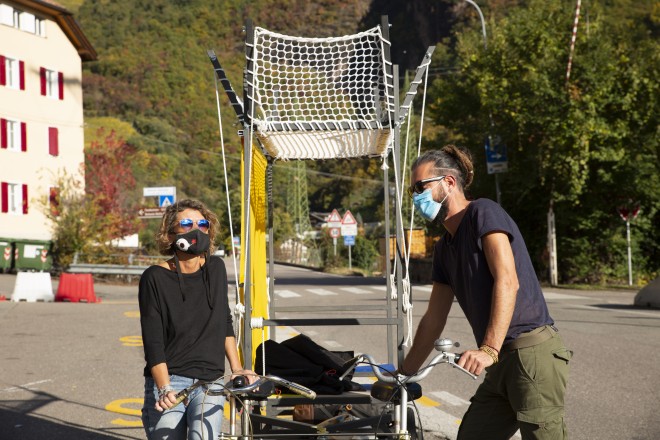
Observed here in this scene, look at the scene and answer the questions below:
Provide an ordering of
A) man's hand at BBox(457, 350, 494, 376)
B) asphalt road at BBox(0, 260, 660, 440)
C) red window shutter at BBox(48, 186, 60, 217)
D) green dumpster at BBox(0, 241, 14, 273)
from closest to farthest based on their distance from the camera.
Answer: man's hand at BBox(457, 350, 494, 376) < asphalt road at BBox(0, 260, 660, 440) < red window shutter at BBox(48, 186, 60, 217) < green dumpster at BBox(0, 241, 14, 273)

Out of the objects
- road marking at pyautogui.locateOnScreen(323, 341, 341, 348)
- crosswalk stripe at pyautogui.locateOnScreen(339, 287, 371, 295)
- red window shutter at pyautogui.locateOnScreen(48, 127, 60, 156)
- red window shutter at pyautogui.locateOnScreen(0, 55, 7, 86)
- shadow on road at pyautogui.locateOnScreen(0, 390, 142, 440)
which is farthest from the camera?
red window shutter at pyautogui.locateOnScreen(48, 127, 60, 156)

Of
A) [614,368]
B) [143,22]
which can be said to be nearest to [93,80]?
[143,22]

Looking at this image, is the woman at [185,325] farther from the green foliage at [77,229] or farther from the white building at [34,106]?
the white building at [34,106]

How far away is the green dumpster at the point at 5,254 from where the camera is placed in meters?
37.6

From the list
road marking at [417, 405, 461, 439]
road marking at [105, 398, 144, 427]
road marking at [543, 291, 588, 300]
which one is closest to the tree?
road marking at [543, 291, 588, 300]

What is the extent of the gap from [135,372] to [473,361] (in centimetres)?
786

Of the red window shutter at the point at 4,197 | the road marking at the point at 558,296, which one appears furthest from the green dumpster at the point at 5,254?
the road marking at the point at 558,296

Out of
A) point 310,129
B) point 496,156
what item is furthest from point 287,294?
point 310,129

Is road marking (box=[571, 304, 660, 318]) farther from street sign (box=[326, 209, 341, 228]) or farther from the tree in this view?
street sign (box=[326, 209, 341, 228])

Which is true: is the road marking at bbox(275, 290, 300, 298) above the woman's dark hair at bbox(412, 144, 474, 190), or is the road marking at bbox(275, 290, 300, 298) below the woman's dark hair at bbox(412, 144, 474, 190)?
below

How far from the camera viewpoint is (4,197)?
44.8m

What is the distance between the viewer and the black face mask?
4324 millimetres

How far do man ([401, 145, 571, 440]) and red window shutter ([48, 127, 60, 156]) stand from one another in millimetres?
46208

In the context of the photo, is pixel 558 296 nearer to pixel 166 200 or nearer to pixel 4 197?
pixel 166 200
